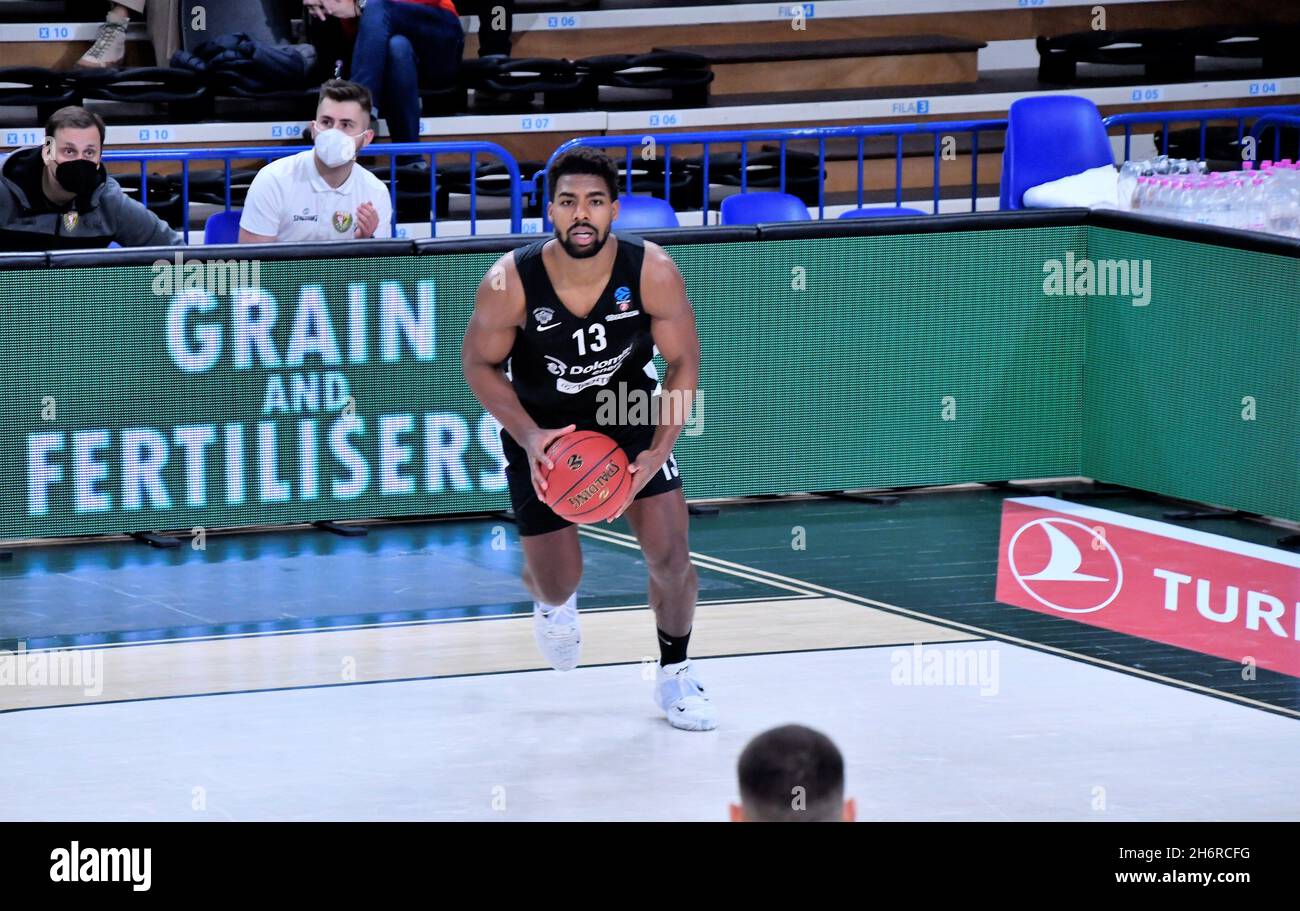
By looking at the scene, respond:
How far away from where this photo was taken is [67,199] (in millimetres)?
9859

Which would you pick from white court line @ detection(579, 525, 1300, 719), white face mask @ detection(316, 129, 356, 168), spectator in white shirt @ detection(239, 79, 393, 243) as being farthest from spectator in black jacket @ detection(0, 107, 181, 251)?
white court line @ detection(579, 525, 1300, 719)

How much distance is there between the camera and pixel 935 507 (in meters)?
10.7

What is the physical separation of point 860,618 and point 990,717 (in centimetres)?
138

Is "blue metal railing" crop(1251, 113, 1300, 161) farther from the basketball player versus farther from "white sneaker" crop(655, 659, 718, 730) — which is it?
"white sneaker" crop(655, 659, 718, 730)

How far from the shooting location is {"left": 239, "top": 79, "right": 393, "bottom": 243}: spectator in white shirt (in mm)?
10141

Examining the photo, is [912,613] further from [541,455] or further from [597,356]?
[541,455]

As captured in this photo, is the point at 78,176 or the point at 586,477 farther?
the point at 78,176

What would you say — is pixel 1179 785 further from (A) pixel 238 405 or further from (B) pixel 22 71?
(B) pixel 22 71

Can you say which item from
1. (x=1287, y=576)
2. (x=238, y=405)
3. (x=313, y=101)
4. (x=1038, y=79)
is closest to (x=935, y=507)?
(x=1287, y=576)

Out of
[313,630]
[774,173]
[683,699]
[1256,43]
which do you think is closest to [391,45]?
[774,173]

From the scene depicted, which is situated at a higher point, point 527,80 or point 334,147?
point 527,80

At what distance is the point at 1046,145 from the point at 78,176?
16.7 feet

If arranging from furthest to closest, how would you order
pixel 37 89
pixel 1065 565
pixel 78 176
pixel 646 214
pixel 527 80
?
pixel 527 80 < pixel 37 89 < pixel 646 214 < pixel 78 176 < pixel 1065 565

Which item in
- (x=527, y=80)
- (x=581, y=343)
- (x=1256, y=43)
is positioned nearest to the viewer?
(x=581, y=343)
